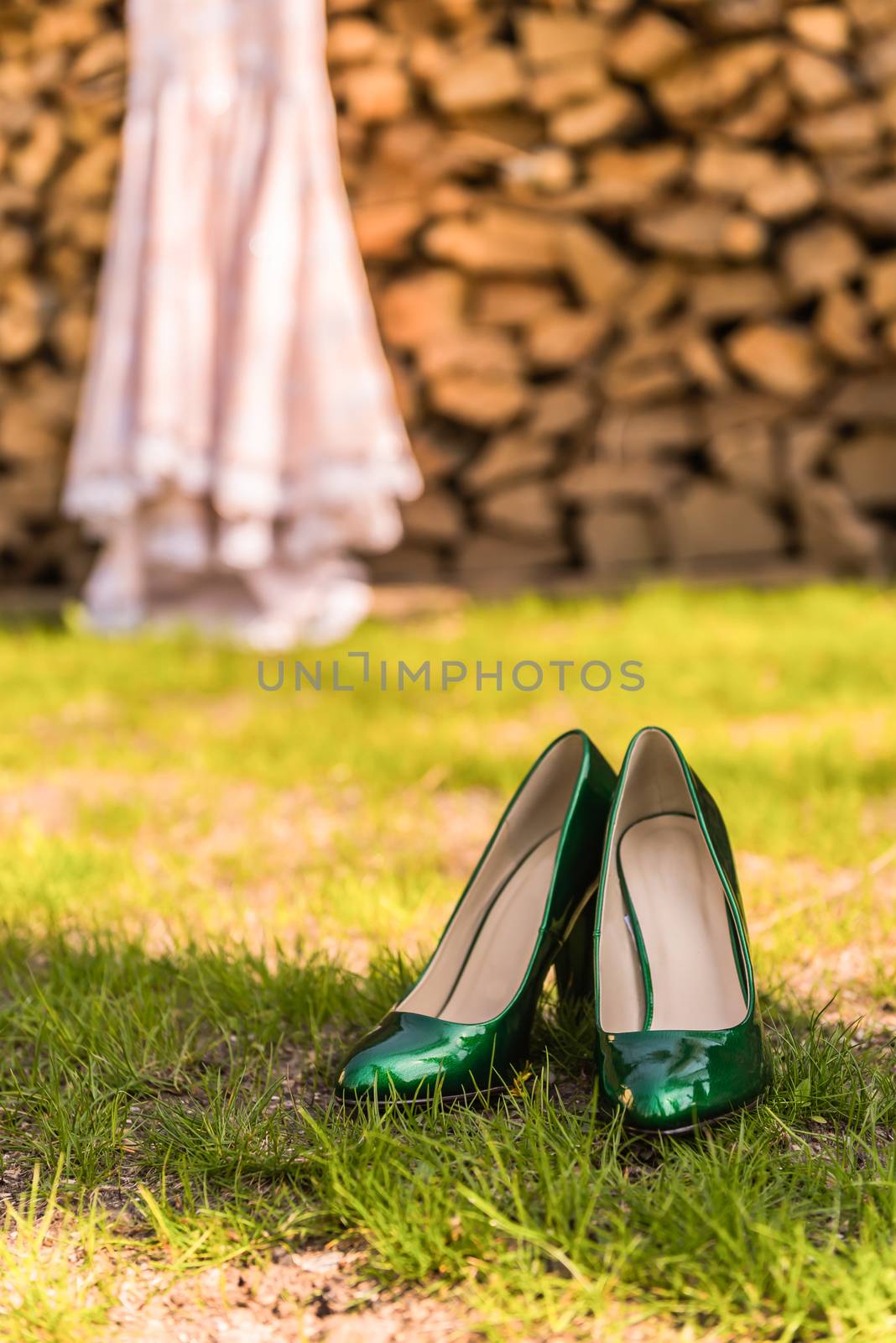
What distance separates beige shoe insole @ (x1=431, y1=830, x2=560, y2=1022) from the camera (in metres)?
0.98

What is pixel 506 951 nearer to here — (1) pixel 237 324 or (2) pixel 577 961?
(2) pixel 577 961

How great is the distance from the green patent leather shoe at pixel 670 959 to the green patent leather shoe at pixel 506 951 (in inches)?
1.4

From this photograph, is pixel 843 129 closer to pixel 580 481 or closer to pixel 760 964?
pixel 580 481

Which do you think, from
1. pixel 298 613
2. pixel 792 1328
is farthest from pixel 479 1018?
pixel 298 613

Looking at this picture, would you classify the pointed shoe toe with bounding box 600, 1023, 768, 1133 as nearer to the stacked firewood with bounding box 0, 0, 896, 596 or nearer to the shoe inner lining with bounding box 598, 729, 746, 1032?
the shoe inner lining with bounding box 598, 729, 746, 1032

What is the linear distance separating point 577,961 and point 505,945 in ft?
0.21

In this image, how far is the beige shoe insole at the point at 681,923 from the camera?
3.02ft

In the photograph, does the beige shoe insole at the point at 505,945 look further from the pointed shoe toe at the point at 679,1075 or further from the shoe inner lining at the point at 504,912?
the pointed shoe toe at the point at 679,1075

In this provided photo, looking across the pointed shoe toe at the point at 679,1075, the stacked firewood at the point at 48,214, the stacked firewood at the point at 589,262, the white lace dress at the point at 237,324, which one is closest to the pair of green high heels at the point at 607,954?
the pointed shoe toe at the point at 679,1075

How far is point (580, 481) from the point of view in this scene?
339 centimetres

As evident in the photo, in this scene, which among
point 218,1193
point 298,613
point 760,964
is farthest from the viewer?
point 298,613

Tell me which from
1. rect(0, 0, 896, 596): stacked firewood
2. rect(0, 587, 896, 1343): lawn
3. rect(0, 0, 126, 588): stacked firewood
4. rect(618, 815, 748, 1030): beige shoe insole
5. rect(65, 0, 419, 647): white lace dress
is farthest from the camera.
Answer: rect(0, 0, 126, 588): stacked firewood

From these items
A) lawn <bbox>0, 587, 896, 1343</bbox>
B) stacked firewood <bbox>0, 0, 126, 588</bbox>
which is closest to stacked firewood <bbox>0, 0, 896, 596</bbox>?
stacked firewood <bbox>0, 0, 126, 588</bbox>

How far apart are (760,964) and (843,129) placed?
106 inches
